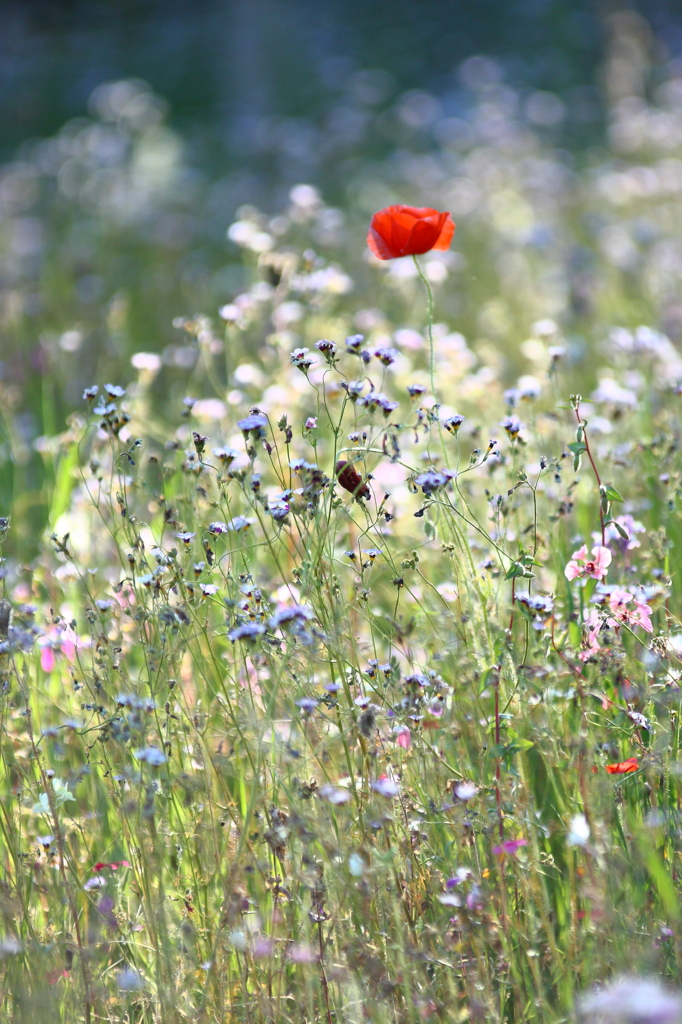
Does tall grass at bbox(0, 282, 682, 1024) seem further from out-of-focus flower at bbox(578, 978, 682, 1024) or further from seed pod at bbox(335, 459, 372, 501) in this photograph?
out-of-focus flower at bbox(578, 978, 682, 1024)

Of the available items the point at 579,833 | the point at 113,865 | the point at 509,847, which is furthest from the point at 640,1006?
the point at 113,865

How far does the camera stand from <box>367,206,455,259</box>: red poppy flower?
202cm

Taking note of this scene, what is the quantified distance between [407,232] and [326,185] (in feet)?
17.6

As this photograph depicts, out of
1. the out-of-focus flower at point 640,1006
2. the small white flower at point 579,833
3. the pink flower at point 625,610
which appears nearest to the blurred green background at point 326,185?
the pink flower at point 625,610

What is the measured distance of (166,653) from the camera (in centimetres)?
170

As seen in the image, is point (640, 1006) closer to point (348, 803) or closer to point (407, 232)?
point (348, 803)

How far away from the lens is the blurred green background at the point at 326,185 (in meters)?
4.27

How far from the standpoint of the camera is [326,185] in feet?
23.2

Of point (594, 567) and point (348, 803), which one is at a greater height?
point (594, 567)

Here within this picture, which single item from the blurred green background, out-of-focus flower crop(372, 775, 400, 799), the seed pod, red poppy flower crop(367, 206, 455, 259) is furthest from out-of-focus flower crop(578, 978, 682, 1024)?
the blurred green background

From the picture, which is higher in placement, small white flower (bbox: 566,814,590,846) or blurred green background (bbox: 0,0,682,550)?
blurred green background (bbox: 0,0,682,550)

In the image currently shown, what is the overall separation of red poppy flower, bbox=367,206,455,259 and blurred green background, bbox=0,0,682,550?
139 cm

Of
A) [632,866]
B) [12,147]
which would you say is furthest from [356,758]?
[12,147]

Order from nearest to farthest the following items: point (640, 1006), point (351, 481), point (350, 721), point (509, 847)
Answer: point (640, 1006) < point (509, 847) < point (350, 721) < point (351, 481)
